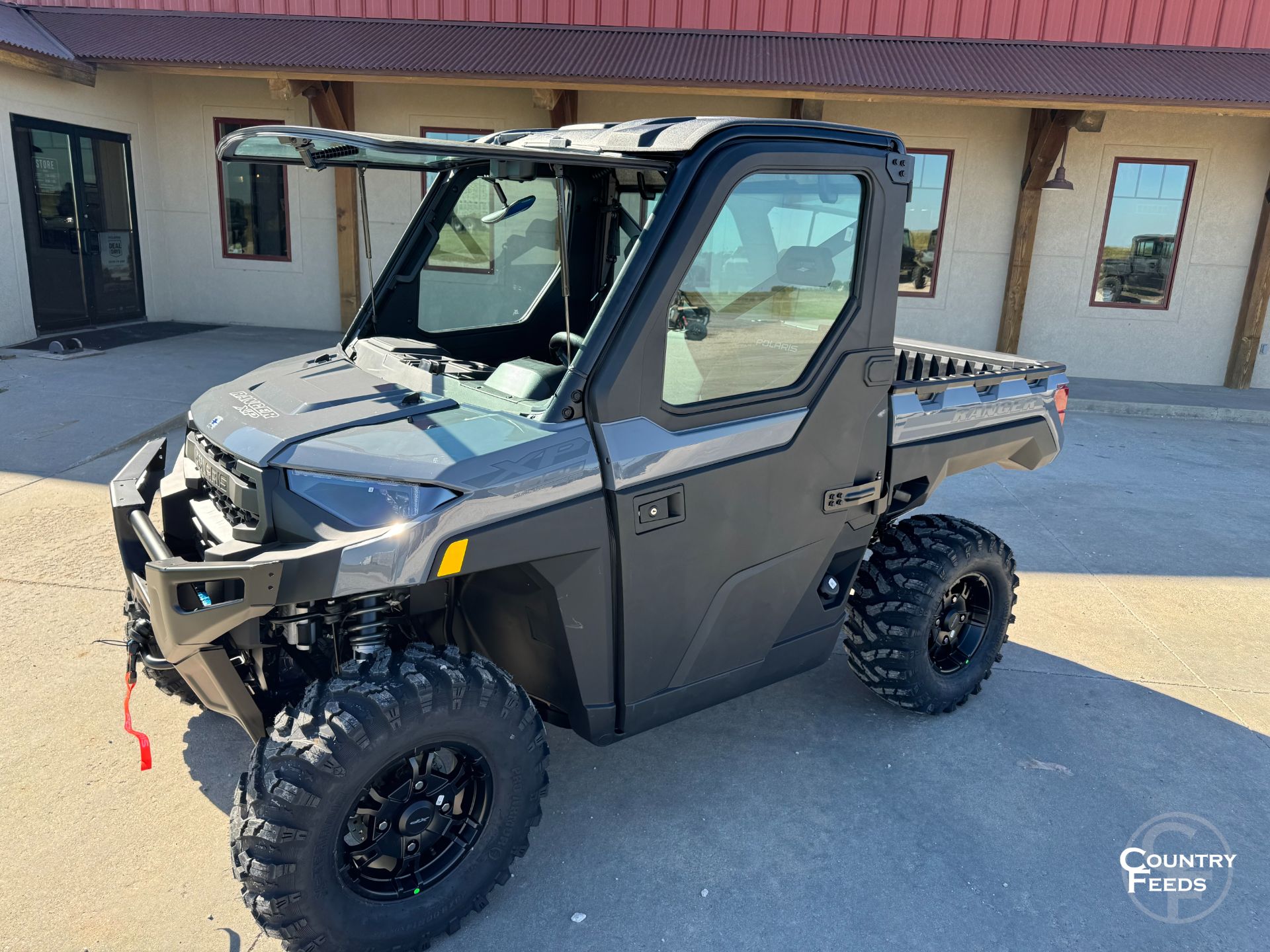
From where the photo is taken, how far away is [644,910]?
269cm

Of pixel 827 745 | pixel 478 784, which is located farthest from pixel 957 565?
pixel 478 784

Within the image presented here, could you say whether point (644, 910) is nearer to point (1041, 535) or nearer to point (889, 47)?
point (1041, 535)

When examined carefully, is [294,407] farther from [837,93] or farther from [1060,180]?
[1060,180]

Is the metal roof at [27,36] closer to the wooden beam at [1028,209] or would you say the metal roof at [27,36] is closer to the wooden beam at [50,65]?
the wooden beam at [50,65]

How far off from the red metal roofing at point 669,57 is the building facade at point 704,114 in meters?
0.04

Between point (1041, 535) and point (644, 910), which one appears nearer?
point (644, 910)

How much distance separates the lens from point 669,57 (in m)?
10.2

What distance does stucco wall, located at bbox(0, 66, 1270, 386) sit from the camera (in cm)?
1134

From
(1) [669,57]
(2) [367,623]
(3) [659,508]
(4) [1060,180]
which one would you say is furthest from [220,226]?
(3) [659,508]

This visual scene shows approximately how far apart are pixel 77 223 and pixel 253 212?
2150 millimetres

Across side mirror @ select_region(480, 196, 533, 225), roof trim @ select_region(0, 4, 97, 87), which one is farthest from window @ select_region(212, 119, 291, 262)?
side mirror @ select_region(480, 196, 533, 225)

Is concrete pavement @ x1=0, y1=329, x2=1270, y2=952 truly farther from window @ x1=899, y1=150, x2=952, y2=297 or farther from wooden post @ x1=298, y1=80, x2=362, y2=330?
wooden post @ x1=298, y1=80, x2=362, y2=330

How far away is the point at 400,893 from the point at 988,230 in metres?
11.5

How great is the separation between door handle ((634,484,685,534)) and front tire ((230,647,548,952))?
1.91 ft
